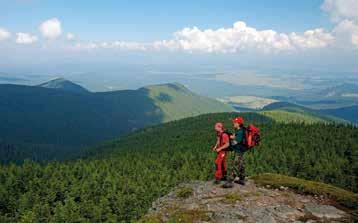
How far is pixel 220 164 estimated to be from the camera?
104ft

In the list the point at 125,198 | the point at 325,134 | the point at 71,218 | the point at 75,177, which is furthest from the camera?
the point at 325,134

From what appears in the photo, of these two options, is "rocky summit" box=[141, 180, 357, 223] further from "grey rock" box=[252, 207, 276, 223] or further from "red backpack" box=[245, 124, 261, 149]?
"red backpack" box=[245, 124, 261, 149]

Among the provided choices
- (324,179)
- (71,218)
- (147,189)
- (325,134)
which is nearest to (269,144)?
(325,134)

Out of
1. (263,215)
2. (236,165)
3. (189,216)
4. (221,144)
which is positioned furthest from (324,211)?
(189,216)

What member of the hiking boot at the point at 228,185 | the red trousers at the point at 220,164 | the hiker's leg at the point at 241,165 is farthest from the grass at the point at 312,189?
the red trousers at the point at 220,164

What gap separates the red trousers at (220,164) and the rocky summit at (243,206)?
3.48 feet

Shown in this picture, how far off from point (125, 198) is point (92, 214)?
1187cm

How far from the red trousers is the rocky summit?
1.06m

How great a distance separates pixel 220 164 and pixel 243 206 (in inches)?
192

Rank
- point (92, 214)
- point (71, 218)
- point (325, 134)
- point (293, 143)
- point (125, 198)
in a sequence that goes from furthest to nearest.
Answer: point (325, 134) → point (293, 143) → point (125, 198) → point (92, 214) → point (71, 218)

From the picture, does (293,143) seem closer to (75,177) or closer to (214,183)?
(75,177)

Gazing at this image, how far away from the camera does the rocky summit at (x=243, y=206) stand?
25625 mm

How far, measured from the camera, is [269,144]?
16188 centimetres

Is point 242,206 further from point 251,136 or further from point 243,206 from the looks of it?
point 251,136
